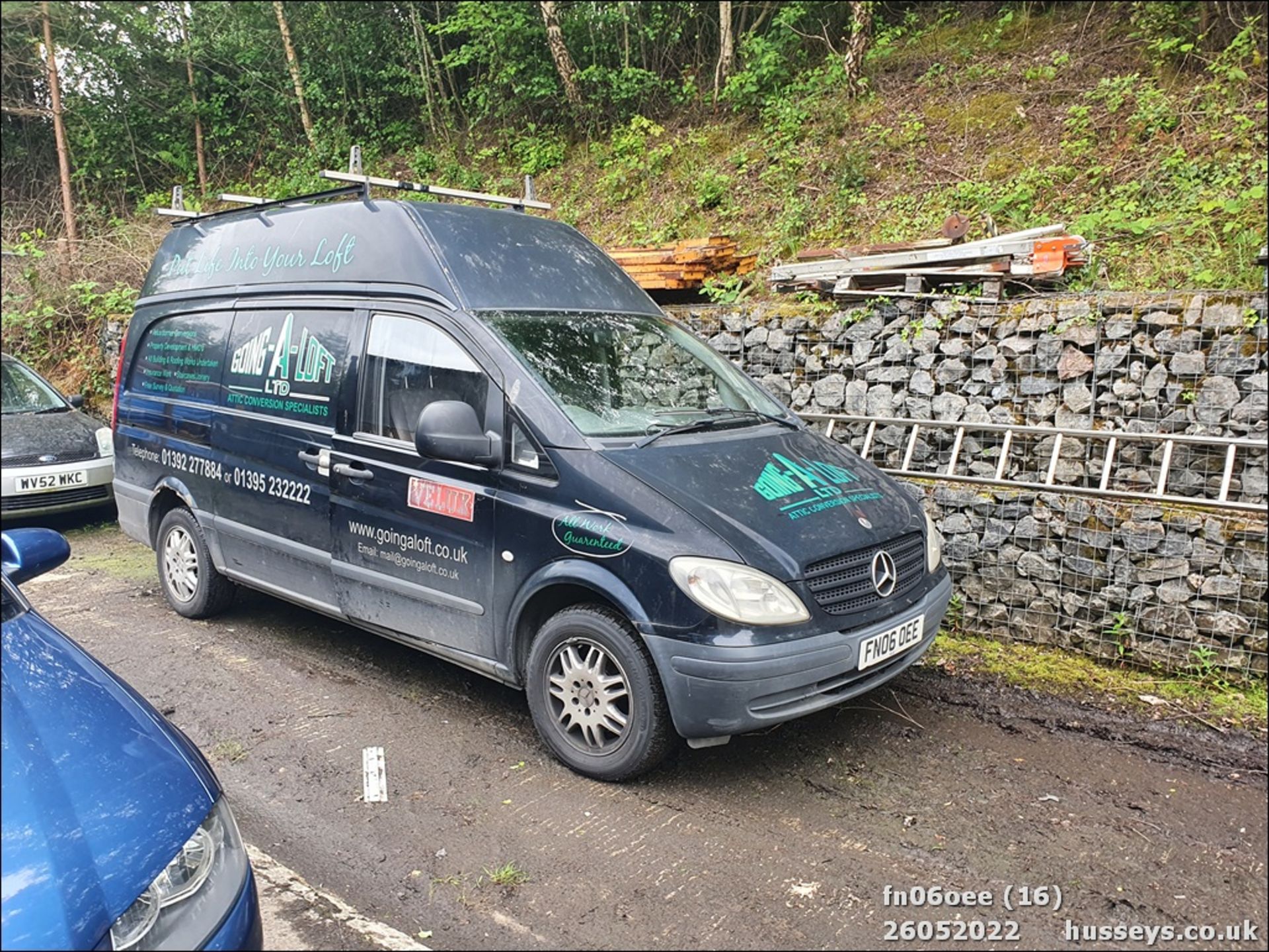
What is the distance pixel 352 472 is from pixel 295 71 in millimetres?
14553

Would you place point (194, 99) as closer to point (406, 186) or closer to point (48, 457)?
point (48, 457)

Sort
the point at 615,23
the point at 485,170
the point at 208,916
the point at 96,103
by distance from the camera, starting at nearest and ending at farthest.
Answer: the point at 208,916
the point at 615,23
the point at 485,170
the point at 96,103

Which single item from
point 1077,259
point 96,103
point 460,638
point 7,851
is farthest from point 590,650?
point 96,103

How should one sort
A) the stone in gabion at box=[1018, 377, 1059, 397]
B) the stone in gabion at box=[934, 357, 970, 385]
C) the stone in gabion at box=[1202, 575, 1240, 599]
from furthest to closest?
the stone in gabion at box=[934, 357, 970, 385] < the stone in gabion at box=[1018, 377, 1059, 397] < the stone in gabion at box=[1202, 575, 1240, 599]

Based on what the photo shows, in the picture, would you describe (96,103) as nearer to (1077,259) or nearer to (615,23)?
(615,23)

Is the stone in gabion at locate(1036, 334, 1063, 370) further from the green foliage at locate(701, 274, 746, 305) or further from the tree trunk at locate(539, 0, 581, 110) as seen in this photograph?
the tree trunk at locate(539, 0, 581, 110)

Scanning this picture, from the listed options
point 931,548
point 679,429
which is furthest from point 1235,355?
point 679,429

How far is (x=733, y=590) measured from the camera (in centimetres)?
343

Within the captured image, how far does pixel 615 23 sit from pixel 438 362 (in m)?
11.1

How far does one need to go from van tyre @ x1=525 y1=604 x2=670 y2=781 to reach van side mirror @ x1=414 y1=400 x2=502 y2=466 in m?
0.77

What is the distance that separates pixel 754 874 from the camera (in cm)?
317

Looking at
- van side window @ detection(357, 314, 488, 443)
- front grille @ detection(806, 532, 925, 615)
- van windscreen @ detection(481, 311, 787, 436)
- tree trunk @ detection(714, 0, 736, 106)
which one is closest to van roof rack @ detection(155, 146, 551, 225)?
van side window @ detection(357, 314, 488, 443)

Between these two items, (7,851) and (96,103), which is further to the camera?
(96,103)

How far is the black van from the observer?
11.6 ft
